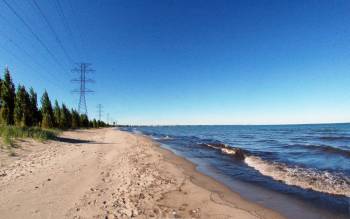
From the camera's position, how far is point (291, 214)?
6867mm

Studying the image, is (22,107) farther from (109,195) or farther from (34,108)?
(109,195)

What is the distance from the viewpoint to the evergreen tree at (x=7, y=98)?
1377 inches

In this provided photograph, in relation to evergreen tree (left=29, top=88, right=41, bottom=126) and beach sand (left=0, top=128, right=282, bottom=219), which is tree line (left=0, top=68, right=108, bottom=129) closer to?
evergreen tree (left=29, top=88, right=41, bottom=126)

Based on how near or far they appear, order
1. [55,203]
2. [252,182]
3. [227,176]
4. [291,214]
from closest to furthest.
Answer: [55,203], [291,214], [252,182], [227,176]

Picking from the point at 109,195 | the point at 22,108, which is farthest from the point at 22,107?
the point at 109,195

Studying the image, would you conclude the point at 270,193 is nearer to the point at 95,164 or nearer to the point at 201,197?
the point at 201,197

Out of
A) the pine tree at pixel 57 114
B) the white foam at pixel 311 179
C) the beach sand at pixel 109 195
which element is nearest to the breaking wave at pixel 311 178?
the white foam at pixel 311 179

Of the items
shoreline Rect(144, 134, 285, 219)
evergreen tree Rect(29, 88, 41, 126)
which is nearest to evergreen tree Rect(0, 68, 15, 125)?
evergreen tree Rect(29, 88, 41, 126)

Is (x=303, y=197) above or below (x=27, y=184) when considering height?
below

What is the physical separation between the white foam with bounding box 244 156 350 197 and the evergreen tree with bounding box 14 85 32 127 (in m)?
35.8

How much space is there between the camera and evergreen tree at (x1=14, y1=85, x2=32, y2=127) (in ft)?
121

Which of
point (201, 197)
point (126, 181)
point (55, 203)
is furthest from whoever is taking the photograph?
point (126, 181)

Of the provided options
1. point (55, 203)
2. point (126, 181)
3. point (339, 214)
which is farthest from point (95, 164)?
point (339, 214)

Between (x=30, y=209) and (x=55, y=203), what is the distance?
0.60 meters
